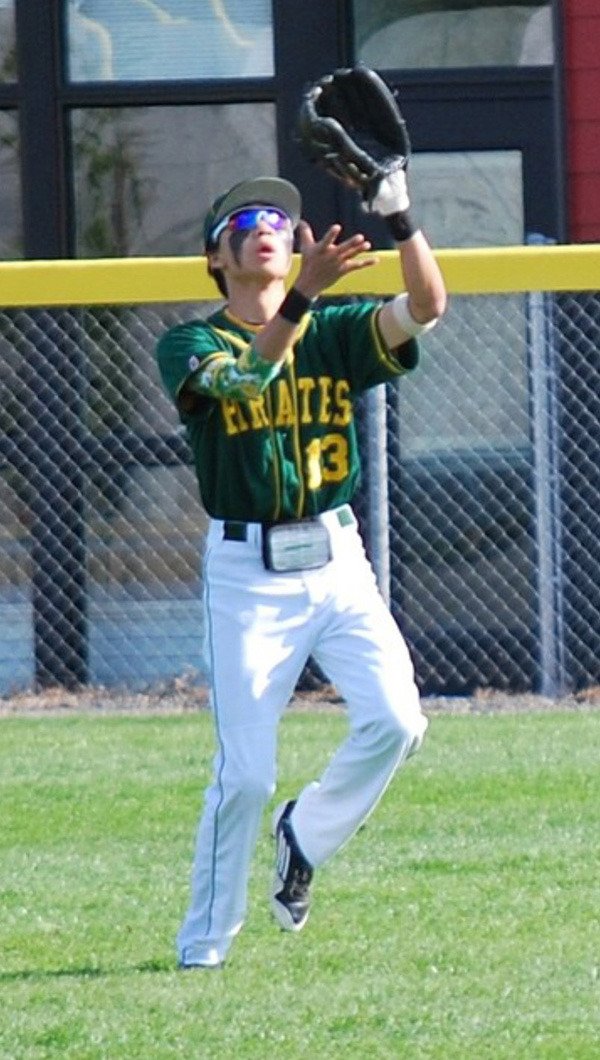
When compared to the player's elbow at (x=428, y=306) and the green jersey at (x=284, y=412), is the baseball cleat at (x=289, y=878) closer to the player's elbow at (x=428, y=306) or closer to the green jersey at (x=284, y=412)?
the green jersey at (x=284, y=412)

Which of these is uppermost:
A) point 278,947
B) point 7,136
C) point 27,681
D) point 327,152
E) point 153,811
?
point 327,152

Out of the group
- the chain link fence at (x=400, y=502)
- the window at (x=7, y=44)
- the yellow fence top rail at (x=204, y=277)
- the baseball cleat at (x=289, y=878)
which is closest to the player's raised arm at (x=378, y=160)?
the baseball cleat at (x=289, y=878)

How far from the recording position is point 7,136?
10305 mm

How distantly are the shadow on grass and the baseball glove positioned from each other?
1676 millimetres

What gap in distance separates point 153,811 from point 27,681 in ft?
8.44

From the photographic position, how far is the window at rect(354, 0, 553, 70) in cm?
1014

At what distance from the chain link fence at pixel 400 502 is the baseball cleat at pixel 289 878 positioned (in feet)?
14.2

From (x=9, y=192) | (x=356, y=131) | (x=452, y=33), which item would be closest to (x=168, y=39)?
(x=9, y=192)

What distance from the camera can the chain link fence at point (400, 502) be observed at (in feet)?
31.8

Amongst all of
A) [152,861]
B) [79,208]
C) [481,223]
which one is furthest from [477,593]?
[152,861]

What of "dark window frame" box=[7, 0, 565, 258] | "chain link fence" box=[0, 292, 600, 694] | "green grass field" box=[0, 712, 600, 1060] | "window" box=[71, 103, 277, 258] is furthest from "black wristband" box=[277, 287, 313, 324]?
"window" box=[71, 103, 277, 258]

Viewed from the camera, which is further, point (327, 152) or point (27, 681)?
point (27, 681)

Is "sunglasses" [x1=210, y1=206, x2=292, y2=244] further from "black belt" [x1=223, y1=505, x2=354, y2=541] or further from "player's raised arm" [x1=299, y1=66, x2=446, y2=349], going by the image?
"black belt" [x1=223, y1=505, x2=354, y2=541]

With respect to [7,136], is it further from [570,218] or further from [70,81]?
[570,218]
